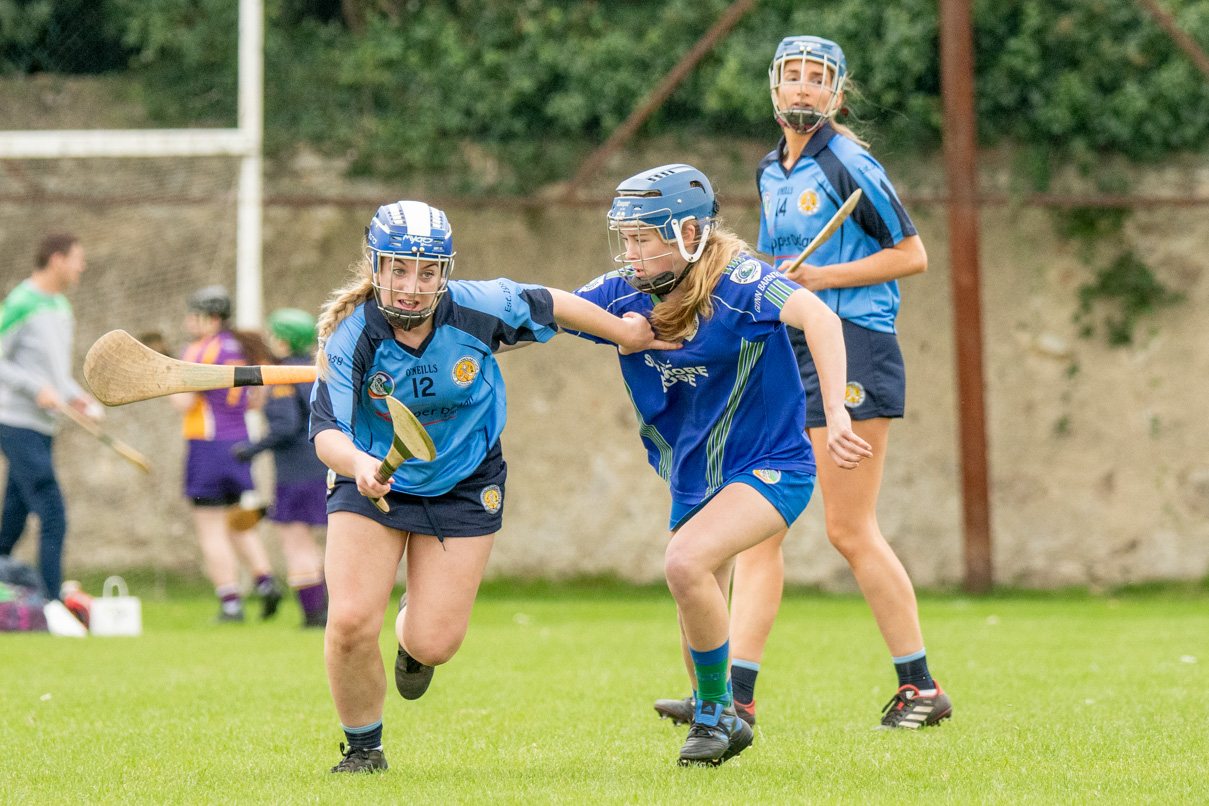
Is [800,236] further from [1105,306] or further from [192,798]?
[1105,306]

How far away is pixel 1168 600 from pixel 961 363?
230cm

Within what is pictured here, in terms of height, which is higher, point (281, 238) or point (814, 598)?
point (281, 238)

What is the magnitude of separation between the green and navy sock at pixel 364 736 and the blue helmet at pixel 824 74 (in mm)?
2295

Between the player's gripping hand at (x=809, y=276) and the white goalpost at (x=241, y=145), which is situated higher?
the white goalpost at (x=241, y=145)

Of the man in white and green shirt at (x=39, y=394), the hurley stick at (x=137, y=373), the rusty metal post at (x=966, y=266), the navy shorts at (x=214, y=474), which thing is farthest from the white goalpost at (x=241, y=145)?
the hurley stick at (x=137, y=373)

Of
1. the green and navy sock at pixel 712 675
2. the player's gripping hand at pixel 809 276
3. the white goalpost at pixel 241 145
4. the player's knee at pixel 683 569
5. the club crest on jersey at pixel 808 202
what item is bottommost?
the green and navy sock at pixel 712 675

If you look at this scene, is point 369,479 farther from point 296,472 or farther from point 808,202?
point 296,472

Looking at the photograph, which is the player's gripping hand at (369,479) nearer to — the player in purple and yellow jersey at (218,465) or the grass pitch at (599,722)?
the grass pitch at (599,722)

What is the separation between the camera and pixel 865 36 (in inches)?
415

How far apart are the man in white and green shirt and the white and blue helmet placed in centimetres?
493

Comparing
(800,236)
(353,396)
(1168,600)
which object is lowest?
(1168,600)

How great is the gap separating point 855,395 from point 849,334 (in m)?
0.22

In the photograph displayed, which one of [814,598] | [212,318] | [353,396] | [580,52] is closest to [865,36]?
[580,52]

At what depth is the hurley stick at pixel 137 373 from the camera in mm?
3982
